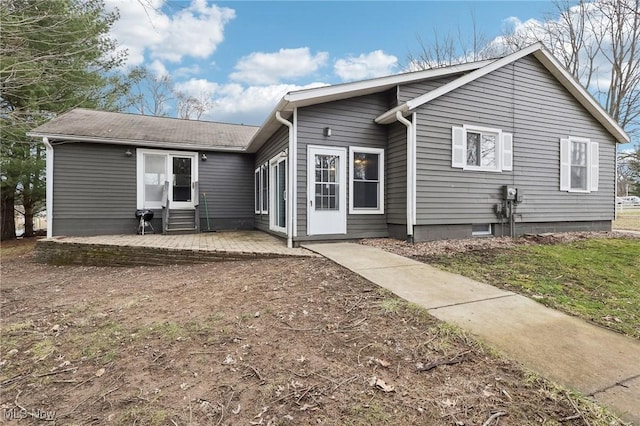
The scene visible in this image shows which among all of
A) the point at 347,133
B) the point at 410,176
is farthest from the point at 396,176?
the point at 347,133

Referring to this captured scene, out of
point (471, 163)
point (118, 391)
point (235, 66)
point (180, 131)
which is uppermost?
point (235, 66)

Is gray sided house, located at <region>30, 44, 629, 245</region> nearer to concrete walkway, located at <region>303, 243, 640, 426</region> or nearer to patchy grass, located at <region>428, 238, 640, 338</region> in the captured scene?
patchy grass, located at <region>428, 238, 640, 338</region>

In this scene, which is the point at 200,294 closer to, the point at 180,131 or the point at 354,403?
the point at 354,403

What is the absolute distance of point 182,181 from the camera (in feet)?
33.5

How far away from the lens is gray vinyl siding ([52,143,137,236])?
29.1ft

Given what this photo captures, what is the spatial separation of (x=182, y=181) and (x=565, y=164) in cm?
1147

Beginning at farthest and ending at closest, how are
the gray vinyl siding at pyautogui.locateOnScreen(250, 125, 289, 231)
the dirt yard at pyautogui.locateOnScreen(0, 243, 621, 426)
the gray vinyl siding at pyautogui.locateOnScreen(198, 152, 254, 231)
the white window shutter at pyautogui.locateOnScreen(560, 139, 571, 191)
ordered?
the gray vinyl siding at pyautogui.locateOnScreen(198, 152, 254, 231)
the white window shutter at pyautogui.locateOnScreen(560, 139, 571, 191)
the gray vinyl siding at pyautogui.locateOnScreen(250, 125, 289, 231)
the dirt yard at pyautogui.locateOnScreen(0, 243, 621, 426)

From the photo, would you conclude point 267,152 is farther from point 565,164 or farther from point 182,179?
point 565,164

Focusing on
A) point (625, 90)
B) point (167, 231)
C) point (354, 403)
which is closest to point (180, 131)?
point (167, 231)

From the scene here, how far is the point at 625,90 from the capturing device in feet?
51.3

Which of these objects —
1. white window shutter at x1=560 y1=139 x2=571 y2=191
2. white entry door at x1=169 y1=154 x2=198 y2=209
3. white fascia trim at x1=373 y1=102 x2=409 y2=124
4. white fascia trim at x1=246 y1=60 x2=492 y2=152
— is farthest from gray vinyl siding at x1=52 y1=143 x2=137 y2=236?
white window shutter at x1=560 y1=139 x2=571 y2=191

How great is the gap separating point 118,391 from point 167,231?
8.08 meters

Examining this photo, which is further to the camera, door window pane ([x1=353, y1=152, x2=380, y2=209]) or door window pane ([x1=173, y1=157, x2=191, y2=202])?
door window pane ([x1=173, y1=157, x2=191, y2=202])

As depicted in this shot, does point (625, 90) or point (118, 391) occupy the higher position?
point (625, 90)
